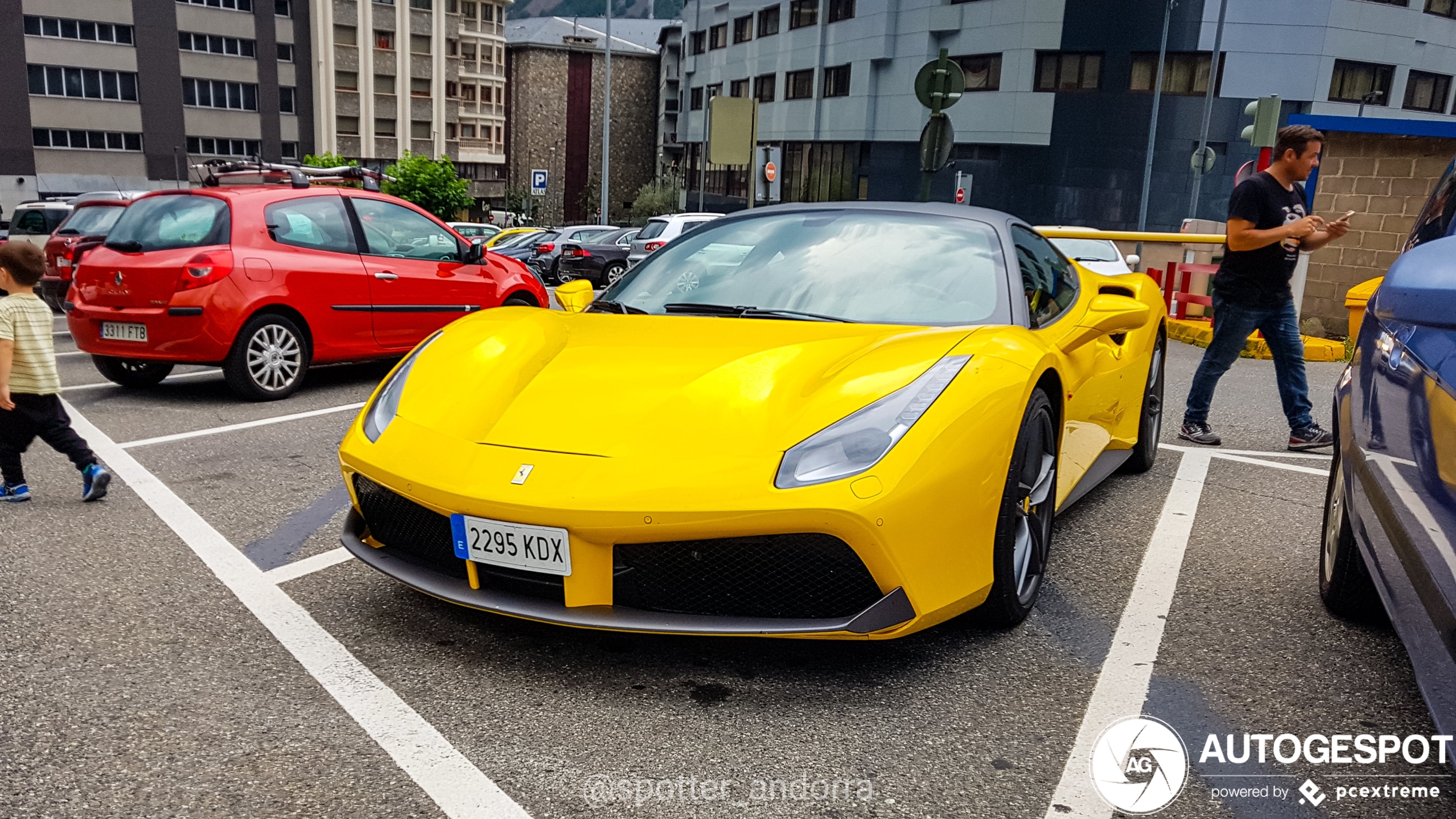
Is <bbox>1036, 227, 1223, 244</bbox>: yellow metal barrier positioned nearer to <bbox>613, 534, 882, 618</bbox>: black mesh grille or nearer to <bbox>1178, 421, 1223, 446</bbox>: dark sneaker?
<bbox>1178, 421, 1223, 446</bbox>: dark sneaker

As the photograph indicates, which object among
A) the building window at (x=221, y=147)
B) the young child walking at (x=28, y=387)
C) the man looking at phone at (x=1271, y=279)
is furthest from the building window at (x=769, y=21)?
the young child walking at (x=28, y=387)

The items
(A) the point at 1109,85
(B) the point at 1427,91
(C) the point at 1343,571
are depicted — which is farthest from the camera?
(B) the point at 1427,91

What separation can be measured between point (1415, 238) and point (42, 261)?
16.6 ft

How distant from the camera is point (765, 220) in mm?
4309

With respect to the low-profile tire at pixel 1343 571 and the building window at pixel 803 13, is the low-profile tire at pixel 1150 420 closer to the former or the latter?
the low-profile tire at pixel 1343 571

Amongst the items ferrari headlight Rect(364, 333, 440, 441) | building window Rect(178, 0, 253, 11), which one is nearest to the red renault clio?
ferrari headlight Rect(364, 333, 440, 441)

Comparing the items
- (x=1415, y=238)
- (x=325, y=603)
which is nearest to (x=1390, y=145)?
(x=1415, y=238)

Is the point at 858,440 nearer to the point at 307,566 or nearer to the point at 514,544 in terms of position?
the point at 514,544

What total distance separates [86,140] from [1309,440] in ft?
218

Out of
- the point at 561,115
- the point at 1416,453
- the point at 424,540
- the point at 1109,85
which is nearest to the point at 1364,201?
the point at 1416,453

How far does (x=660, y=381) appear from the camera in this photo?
312cm

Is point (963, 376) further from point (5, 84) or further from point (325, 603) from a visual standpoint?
point (5, 84)

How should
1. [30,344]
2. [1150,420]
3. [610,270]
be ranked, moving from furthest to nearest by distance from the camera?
[610,270], [1150,420], [30,344]

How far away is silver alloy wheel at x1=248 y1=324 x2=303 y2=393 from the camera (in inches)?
289
